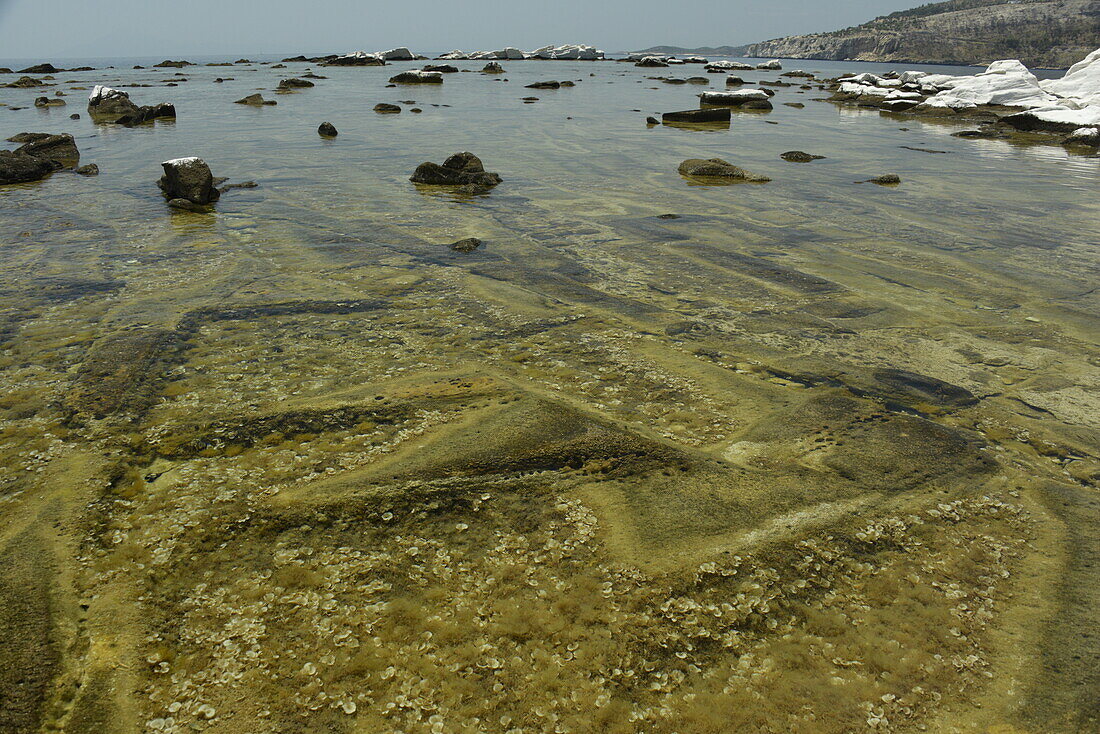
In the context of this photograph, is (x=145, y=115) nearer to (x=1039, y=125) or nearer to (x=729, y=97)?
(x=729, y=97)

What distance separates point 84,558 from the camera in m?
2.46

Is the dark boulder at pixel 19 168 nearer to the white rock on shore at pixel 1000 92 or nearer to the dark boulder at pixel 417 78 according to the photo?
the dark boulder at pixel 417 78

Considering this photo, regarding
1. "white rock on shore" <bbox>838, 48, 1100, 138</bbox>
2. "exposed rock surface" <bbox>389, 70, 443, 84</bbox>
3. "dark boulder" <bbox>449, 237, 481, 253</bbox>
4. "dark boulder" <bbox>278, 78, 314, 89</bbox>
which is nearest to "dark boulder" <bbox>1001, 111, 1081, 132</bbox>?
"white rock on shore" <bbox>838, 48, 1100, 138</bbox>

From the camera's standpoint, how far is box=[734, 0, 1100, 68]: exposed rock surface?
105938 millimetres

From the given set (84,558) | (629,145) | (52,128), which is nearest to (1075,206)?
(629,145)

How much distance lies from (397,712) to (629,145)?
14713 millimetres

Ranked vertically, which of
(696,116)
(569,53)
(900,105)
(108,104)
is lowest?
(696,116)

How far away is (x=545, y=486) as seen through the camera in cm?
297

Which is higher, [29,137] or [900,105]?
[900,105]

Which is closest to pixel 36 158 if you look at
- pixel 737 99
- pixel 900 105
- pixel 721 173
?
pixel 721 173

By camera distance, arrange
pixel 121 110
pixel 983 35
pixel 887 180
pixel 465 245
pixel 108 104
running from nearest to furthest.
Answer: pixel 465 245 → pixel 887 180 → pixel 121 110 → pixel 108 104 → pixel 983 35

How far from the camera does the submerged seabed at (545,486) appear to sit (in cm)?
200

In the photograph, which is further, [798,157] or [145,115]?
[145,115]

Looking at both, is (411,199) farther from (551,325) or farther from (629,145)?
(629,145)
